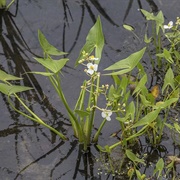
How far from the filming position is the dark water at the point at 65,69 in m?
1.87

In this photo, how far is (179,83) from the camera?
1.96 metres

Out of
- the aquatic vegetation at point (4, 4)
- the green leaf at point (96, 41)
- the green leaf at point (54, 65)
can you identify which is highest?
the aquatic vegetation at point (4, 4)

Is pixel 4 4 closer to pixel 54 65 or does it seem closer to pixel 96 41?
pixel 96 41

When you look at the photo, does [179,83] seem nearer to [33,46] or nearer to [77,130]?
[77,130]

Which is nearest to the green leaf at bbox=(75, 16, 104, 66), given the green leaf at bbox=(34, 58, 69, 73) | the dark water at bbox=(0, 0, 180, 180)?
the green leaf at bbox=(34, 58, 69, 73)

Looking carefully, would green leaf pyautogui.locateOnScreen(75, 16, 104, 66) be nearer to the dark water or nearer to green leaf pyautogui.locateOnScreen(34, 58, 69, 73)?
green leaf pyautogui.locateOnScreen(34, 58, 69, 73)

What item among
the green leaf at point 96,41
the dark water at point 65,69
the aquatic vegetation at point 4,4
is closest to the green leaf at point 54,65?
the green leaf at point 96,41

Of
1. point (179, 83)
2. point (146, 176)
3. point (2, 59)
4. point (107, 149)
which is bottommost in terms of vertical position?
point (146, 176)

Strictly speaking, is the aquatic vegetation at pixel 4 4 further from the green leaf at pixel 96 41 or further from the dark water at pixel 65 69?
the green leaf at pixel 96 41

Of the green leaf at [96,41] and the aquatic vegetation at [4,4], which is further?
the aquatic vegetation at [4,4]

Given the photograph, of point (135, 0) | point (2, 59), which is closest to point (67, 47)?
point (2, 59)

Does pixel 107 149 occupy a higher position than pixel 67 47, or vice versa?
pixel 67 47

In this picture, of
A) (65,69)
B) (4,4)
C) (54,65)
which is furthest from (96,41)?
(4,4)

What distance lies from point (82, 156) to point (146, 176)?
10.0 inches
